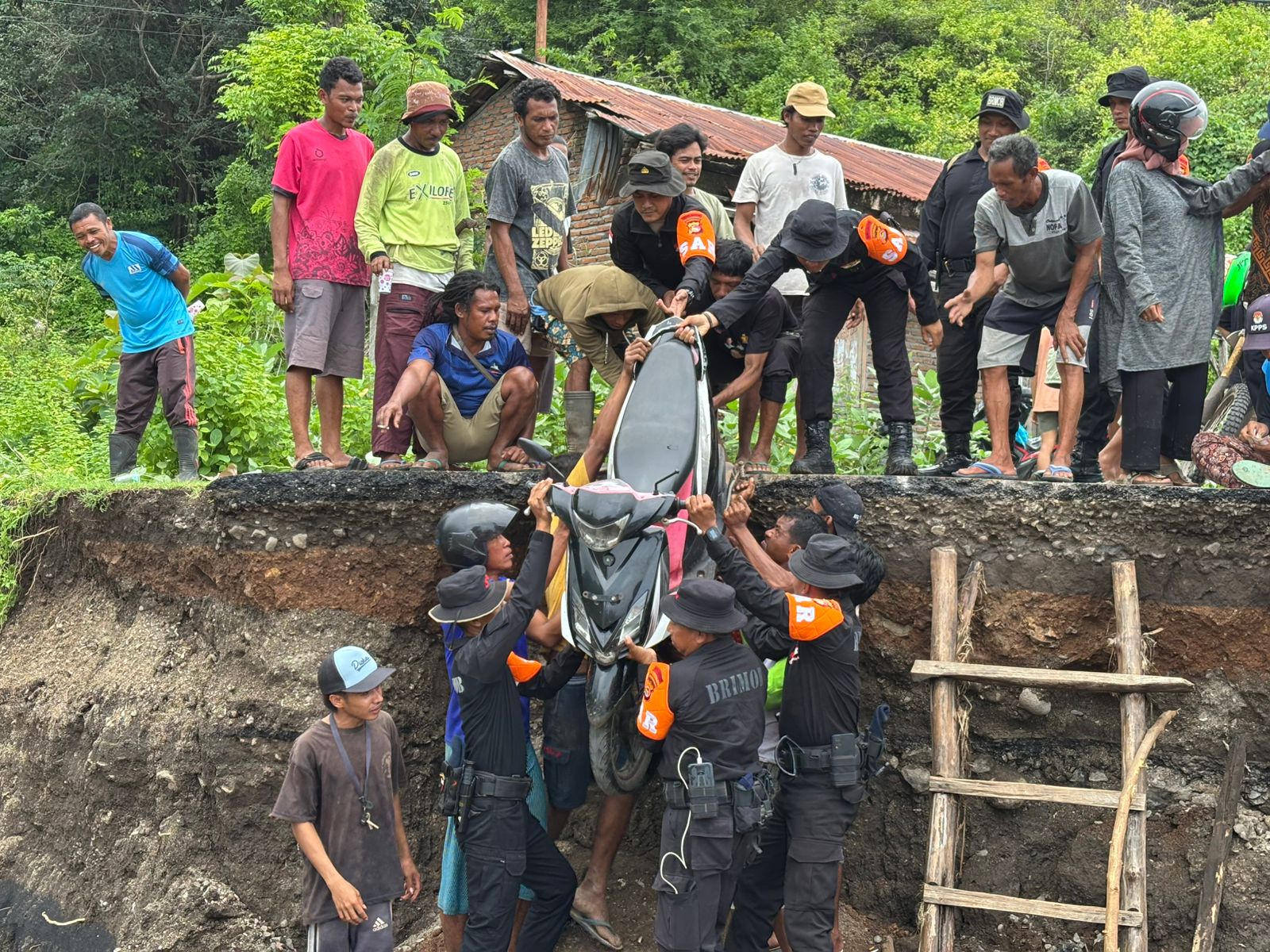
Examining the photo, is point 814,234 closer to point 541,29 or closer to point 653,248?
point 653,248

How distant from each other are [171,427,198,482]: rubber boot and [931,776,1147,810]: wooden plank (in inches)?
174

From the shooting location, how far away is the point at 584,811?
253 inches

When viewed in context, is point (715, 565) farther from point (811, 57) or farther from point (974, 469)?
point (811, 57)

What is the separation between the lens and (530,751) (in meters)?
5.51

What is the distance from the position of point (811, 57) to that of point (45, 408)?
17803mm

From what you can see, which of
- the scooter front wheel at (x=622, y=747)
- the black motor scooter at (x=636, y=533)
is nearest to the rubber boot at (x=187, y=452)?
→ the black motor scooter at (x=636, y=533)

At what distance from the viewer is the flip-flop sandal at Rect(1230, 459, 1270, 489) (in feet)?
19.9

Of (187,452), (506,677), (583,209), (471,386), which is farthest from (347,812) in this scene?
(583,209)

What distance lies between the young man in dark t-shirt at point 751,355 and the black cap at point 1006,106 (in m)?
1.60

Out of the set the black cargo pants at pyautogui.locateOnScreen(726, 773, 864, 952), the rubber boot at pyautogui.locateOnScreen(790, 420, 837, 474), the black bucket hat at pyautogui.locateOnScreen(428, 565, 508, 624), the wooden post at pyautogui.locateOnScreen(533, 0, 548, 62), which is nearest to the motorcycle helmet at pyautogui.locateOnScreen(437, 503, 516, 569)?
the black bucket hat at pyautogui.locateOnScreen(428, 565, 508, 624)

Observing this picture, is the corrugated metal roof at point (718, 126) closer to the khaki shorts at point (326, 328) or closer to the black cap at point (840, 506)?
the khaki shorts at point (326, 328)

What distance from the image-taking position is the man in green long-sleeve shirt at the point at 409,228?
270 inches

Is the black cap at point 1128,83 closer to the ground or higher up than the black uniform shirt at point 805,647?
higher up

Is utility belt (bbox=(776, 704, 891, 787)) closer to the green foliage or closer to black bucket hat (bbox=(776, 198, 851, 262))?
black bucket hat (bbox=(776, 198, 851, 262))
